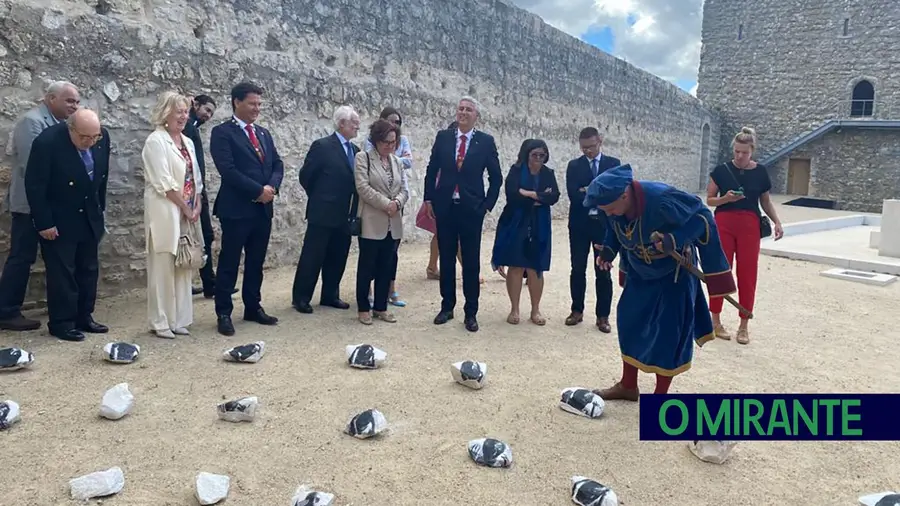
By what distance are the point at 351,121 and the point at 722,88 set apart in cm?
2365

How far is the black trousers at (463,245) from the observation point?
4.75m

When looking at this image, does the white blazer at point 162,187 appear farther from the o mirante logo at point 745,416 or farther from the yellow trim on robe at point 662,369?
the o mirante logo at point 745,416

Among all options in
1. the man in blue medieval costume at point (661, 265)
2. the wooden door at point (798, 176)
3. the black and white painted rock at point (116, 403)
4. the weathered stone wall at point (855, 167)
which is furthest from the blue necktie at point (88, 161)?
the wooden door at point (798, 176)

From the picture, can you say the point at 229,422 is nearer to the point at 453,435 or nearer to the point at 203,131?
the point at 453,435

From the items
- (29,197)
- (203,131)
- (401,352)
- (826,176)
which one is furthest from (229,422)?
(826,176)

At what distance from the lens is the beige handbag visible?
13.5 feet

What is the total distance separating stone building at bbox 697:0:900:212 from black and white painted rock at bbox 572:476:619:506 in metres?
23.2

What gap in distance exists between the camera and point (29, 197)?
383 cm

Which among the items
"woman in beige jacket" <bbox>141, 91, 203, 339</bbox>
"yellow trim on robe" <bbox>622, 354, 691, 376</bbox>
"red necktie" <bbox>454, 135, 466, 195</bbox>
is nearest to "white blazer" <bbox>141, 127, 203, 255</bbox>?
"woman in beige jacket" <bbox>141, 91, 203, 339</bbox>

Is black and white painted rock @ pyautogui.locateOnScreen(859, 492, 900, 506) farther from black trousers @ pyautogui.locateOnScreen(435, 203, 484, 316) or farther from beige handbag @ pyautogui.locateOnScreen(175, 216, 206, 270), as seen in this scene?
beige handbag @ pyautogui.locateOnScreen(175, 216, 206, 270)

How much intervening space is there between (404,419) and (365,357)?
0.73 m

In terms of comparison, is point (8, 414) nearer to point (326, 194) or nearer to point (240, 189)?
point (240, 189)

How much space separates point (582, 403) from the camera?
129 inches

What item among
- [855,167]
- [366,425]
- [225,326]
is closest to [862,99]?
[855,167]
